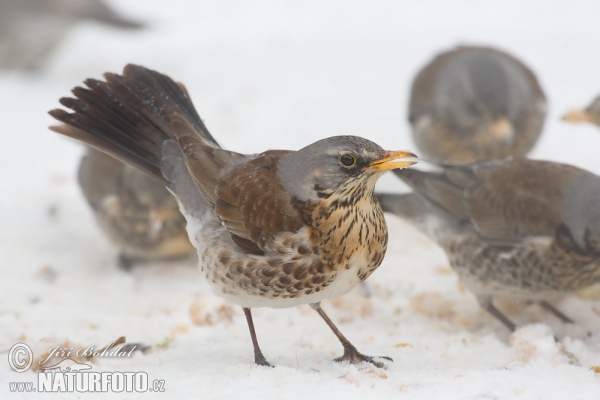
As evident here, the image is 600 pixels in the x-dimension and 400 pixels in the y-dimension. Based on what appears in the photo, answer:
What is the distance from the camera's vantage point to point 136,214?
6.01m

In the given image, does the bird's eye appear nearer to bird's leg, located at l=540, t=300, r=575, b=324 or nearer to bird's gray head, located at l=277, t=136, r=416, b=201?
bird's gray head, located at l=277, t=136, r=416, b=201

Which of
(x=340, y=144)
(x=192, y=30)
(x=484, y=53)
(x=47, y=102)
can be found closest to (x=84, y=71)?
(x=47, y=102)

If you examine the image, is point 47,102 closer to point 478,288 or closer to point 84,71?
point 84,71

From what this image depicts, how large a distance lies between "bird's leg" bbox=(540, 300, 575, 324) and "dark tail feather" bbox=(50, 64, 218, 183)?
233cm

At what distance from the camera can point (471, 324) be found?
5078 millimetres

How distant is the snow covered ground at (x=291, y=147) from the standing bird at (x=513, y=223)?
293mm

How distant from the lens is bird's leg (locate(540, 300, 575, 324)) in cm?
491

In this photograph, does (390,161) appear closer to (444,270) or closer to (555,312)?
(555,312)

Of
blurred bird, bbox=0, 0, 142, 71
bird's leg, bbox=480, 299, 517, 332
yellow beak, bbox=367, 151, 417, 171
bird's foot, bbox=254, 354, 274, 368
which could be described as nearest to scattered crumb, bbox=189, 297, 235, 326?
bird's foot, bbox=254, 354, 274, 368

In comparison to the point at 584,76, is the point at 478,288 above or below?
below

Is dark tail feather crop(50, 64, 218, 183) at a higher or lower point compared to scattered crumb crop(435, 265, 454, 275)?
higher

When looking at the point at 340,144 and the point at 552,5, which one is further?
the point at 552,5

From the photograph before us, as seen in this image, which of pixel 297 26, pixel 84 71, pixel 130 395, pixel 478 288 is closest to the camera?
pixel 130 395

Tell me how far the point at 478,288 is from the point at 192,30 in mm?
6423
